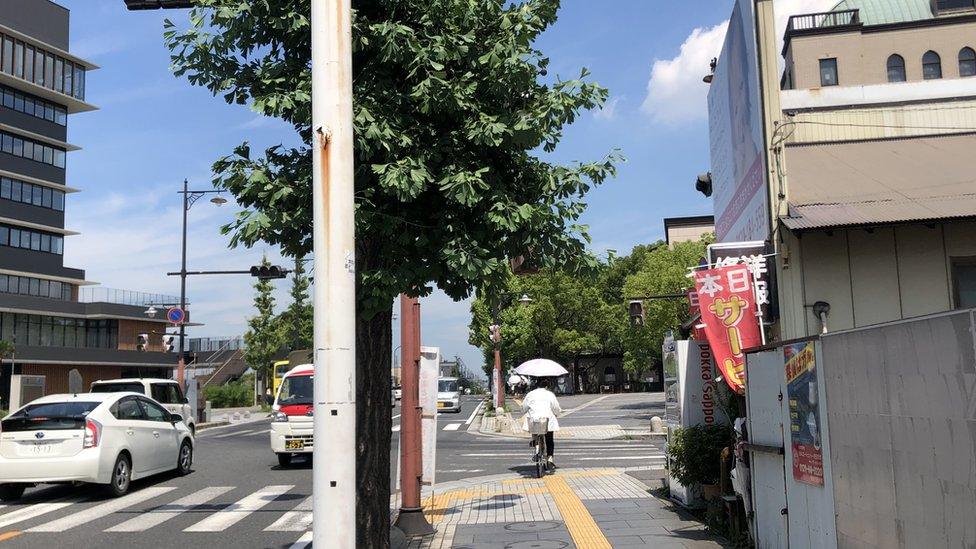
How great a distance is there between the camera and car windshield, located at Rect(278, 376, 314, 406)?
16516 mm

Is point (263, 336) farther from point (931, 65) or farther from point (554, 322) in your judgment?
point (931, 65)

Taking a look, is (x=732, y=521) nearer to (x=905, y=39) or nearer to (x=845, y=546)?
(x=845, y=546)

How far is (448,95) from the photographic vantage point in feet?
19.3

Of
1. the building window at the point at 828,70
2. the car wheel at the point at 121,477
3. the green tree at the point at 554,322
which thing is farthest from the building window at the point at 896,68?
the car wheel at the point at 121,477

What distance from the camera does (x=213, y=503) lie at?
1188cm

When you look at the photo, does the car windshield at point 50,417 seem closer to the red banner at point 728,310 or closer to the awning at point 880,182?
the red banner at point 728,310

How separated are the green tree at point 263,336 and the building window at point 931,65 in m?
43.2

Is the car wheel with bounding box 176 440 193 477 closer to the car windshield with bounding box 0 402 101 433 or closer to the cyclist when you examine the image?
the car windshield with bounding box 0 402 101 433

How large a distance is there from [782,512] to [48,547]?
7662 mm

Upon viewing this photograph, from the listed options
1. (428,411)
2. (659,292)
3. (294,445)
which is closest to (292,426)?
(294,445)

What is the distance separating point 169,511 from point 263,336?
4630 centimetres

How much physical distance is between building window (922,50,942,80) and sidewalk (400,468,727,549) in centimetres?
4229

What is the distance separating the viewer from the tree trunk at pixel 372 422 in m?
6.08

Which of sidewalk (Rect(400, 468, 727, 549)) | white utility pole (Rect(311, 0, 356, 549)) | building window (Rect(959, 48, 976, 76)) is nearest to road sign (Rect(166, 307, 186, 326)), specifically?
sidewalk (Rect(400, 468, 727, 549))
